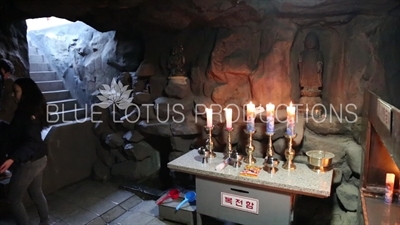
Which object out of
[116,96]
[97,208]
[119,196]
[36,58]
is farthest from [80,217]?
[36,58]

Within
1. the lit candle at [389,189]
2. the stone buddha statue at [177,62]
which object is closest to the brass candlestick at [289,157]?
the lit candle at [389,189]

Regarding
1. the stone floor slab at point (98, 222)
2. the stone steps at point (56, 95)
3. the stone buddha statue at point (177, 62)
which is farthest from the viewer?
the stone steps at point (56, 95)

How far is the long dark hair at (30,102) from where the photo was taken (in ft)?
6.24

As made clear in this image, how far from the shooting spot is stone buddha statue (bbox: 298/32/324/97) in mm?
2539

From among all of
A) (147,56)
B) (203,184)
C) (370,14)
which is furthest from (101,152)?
(370,14)

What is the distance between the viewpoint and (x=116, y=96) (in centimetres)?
346

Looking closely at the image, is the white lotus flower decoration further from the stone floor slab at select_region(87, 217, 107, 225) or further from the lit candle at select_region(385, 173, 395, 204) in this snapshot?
the lit candle at select_region(385, 173, 395, 204)

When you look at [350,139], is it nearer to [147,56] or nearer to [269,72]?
[269,72]

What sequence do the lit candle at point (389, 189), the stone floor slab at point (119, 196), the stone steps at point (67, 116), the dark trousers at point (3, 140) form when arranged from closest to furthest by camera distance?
the lit candle at point (389, 189), the dark trousers at point (3, 140), the stone floor slab at point (119, 196), the stone steps at point (67, 116)

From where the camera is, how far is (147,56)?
342 cm

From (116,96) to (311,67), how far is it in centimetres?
222

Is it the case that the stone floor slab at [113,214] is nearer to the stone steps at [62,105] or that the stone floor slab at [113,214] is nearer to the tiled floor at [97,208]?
the tiled floor at [97,208]

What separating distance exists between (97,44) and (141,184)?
2.13m

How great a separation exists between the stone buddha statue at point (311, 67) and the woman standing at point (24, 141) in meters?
2.14
